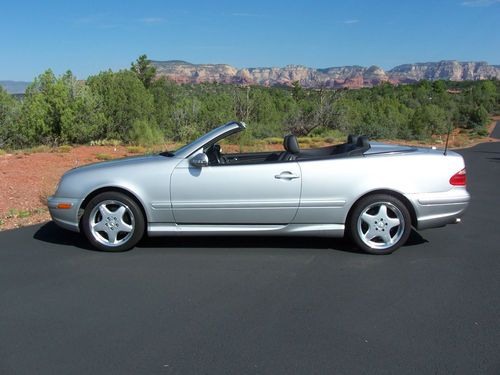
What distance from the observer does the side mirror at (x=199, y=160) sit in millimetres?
5387

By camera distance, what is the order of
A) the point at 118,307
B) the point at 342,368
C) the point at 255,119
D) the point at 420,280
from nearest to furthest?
the point at 342,368, the point at 118,307, the point at 420,280, the point at 255,119

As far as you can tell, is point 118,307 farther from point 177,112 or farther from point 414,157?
point 177,112

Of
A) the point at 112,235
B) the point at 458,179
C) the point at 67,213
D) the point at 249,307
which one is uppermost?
the point at 458,179

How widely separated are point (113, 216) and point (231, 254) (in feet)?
4.32

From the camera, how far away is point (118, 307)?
4.09 meters

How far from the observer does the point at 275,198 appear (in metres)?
5.41

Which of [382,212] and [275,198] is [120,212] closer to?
[275,198]

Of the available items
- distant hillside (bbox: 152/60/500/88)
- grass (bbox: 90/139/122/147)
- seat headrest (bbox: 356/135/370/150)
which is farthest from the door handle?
distant hillside (bbox: 152/60/500/88)

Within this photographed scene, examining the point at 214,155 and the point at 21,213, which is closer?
the point at 214,155

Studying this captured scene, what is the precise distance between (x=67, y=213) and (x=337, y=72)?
99518 millimetres

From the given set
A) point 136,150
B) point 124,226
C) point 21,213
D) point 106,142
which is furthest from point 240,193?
point 106,142

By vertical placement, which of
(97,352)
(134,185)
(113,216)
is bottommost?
(97,352)

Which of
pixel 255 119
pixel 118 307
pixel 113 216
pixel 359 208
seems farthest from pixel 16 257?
pixel 255 119

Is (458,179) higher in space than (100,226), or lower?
higher
